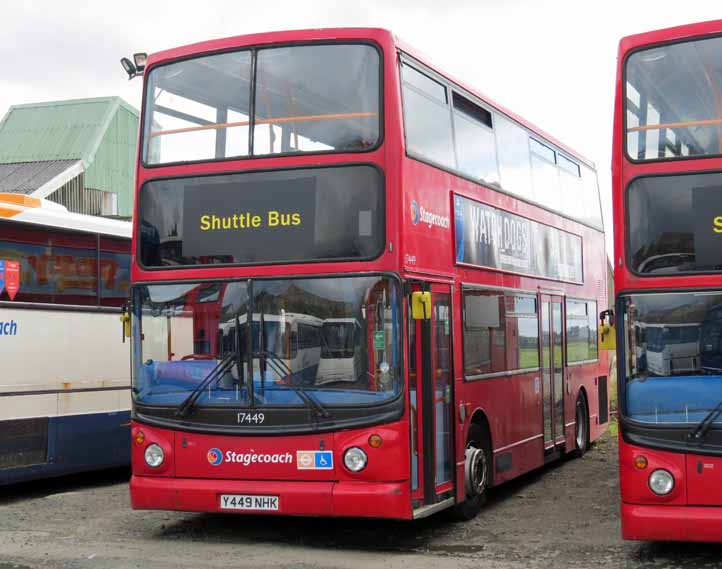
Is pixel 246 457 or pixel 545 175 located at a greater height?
pixel 545 175

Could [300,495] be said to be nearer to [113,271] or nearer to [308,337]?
[308,337]

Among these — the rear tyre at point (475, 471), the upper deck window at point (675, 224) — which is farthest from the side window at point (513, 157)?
the upper deck window at point (675, 224)

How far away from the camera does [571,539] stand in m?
10.8

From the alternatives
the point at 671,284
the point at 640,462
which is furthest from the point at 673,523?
the point at 671,284

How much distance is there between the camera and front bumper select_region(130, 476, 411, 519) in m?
9.88

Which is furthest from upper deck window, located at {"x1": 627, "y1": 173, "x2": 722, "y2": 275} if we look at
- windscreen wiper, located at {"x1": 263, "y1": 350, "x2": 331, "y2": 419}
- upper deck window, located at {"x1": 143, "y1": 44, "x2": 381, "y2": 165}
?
windscreen wiper, located at {"x1": 263, "y1": 350, "x2": 331, "y2": 419}

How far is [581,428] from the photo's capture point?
17594mm

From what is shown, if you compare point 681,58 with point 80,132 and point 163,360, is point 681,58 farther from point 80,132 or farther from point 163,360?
point 80,132

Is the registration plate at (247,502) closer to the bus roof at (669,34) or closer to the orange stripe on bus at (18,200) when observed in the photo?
the bus roof at (669,34)

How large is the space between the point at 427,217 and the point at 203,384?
2567mm

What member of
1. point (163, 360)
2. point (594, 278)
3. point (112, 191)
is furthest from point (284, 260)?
point (112, 191)

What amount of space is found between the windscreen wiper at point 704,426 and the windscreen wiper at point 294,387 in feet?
9.90

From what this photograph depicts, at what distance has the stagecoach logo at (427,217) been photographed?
10.5 metres

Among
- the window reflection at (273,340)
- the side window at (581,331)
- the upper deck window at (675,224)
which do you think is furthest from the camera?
the side window at (581,331)
